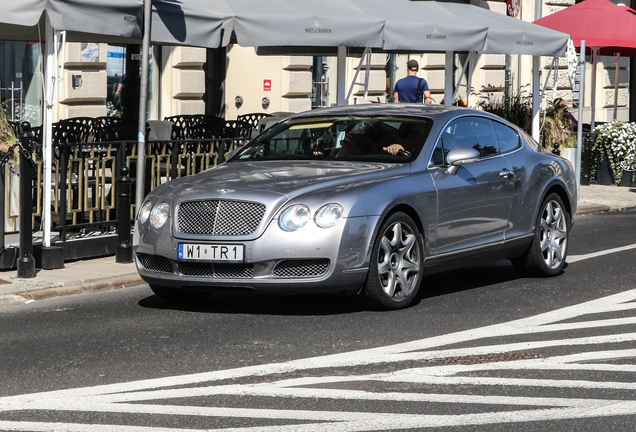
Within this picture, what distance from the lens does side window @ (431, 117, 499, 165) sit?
9.31 metres

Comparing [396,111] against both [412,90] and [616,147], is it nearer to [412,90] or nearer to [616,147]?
[412,90]

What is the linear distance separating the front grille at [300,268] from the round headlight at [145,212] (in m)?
1.13

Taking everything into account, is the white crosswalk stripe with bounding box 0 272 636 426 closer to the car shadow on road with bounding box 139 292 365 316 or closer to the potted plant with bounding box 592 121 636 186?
the car shadow on road with bounding box 139 292 365 316

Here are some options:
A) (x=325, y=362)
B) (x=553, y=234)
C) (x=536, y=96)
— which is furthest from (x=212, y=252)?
(x=536, y=96)

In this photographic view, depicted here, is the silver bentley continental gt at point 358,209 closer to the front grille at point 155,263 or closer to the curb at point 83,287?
the front grille at point 155,263

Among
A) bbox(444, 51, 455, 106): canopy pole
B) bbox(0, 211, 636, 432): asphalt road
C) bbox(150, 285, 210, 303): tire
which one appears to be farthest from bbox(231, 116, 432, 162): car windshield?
bbox(444, 51, 455, 106): canopy pole

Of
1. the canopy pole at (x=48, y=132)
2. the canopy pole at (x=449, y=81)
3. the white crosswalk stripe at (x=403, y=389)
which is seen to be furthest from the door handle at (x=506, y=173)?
the canopy pole at (x=449, y=81)

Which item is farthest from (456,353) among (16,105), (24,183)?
(16,105)

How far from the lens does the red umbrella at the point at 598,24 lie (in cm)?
2069

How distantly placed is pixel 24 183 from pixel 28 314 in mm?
1806

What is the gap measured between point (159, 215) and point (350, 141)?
5.58 feet

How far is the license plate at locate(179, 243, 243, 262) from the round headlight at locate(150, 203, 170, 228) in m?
0.30

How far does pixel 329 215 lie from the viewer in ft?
26.6

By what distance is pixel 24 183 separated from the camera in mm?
10094
